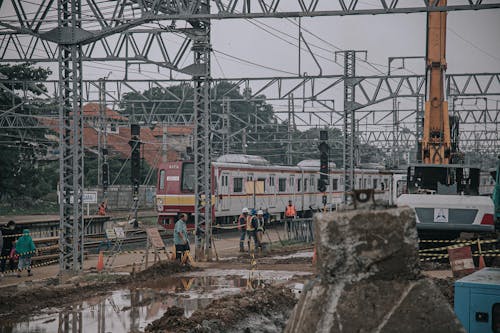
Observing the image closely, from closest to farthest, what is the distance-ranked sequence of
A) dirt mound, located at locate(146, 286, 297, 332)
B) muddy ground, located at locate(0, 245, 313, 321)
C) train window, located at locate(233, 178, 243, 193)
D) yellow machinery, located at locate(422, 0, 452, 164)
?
dirt mound, located at locate(146, 286, 297, 332)
muddy ground, located at locate(0, 245, 313, 321)
yellow machinery, located at locate(422, 0, 452, 164)
train window, located at locate(233, 178, 243, 193)

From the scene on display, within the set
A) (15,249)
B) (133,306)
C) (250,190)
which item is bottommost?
(133,306)

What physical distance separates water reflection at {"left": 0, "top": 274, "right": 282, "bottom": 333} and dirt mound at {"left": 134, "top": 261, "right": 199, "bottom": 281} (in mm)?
590

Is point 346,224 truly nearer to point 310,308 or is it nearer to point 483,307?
point 310,308

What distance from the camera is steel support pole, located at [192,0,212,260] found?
2211 centimetres

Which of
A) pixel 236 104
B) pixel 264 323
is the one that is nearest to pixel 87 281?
pixel 264 323

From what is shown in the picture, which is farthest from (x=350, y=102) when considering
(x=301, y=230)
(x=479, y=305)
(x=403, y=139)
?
(x=403, y=139)

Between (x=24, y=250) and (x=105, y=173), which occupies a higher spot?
(x=105, y=173)

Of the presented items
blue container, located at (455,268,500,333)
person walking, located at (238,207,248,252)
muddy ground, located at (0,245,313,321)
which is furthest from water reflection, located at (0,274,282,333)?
person walking, located at (238,207,248,252)

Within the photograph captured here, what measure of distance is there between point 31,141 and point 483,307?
4392cm

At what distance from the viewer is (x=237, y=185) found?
37.1 meters

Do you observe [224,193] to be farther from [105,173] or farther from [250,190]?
[105,173]

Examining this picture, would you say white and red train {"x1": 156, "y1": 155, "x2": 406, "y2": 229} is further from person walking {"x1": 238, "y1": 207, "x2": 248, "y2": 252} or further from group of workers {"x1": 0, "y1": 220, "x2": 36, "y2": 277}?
group of workers {"x1": 0, "y1": 220, "x2": 36, "y2": 277}

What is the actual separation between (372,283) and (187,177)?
31.0m

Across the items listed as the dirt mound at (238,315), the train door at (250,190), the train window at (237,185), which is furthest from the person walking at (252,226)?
the dirt mound at (238,315)
